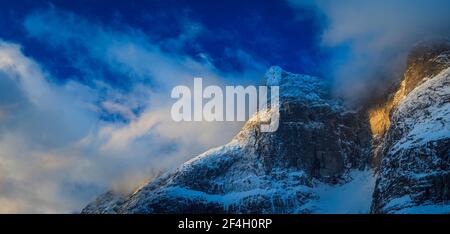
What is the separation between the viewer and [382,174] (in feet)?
626

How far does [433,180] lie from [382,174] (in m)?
27.2
